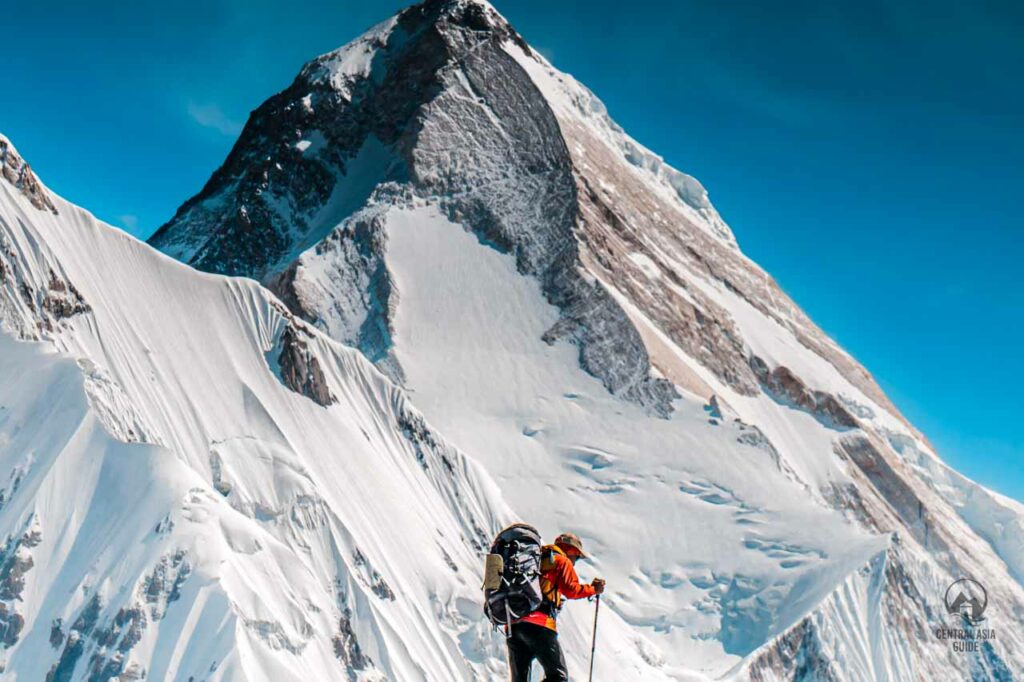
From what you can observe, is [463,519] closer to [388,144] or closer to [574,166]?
[574,166]

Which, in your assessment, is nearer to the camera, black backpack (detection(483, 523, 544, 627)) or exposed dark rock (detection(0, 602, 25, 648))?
black backpack (detection(483, 523, 544, 627))

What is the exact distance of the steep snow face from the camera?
5888cm

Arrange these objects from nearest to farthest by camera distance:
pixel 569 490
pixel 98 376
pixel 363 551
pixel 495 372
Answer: pixel 98 376 < pixel 363 551 < pixel 569 490 < pixel 495 372

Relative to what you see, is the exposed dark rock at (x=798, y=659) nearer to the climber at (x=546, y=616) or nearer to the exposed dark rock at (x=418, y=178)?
the exposed dark rock at (x=418, y=178)

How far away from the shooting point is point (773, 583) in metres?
103

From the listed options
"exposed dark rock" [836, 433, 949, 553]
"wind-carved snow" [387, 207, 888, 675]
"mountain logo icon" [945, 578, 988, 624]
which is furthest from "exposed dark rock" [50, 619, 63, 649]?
"exposed dark rock" [836, 433, 949, 553]

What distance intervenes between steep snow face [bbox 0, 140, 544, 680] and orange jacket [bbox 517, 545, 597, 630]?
142ft

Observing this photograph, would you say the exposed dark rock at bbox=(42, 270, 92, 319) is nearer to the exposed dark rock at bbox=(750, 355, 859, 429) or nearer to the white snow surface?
the white snow surface

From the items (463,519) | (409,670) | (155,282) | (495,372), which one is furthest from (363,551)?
(495,372)

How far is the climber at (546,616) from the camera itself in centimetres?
1655

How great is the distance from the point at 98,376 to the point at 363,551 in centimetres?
1864

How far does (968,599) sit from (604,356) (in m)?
41.6

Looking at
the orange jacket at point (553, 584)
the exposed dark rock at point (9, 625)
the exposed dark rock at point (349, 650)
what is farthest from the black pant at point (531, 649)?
the exposed dark rock at point (349, 650)

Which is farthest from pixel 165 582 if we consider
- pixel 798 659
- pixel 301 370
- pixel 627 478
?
pixel 627 478
